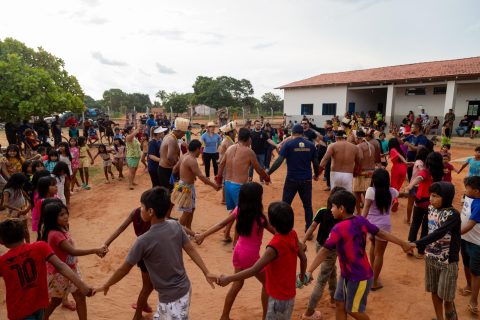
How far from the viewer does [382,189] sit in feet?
13.6

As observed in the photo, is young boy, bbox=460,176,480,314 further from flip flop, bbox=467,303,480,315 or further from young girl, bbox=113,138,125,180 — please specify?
young girl, bbox=113,138,125,180

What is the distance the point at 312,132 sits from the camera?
10.2 meters

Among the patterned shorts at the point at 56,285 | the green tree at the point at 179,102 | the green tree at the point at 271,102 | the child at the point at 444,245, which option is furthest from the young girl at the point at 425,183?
the green tree at the point at 271,102

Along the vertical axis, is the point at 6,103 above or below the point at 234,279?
above

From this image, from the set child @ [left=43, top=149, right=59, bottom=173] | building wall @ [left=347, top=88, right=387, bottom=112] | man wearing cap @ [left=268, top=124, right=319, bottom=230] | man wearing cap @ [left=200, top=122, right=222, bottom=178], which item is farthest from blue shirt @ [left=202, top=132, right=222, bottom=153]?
building wall @ [left=347, top=88, right=387, bottom=112]

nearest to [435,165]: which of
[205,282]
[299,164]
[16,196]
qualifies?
[299,164]

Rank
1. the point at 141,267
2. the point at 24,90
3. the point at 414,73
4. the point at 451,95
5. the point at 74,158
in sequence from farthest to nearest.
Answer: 1. the point at 414,73
2. the point at 451,95
3. the point at 24,90
4. the point at 74,158
5. the point at 141,267

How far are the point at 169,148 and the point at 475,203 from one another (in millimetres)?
4815

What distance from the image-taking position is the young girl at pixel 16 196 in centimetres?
510

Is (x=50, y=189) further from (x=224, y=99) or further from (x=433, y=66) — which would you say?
(x=224, y=99)

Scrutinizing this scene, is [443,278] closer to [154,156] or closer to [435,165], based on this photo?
[435,165]

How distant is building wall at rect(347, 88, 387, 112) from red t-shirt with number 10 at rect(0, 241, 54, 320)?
2742 cm

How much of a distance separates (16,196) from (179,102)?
50002 millimetres

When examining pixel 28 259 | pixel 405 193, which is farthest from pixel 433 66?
pixel 28 259
